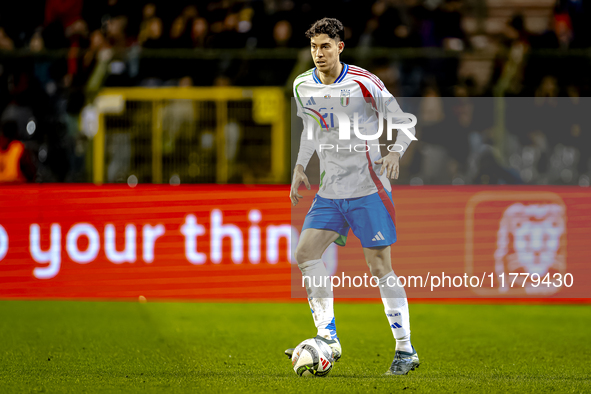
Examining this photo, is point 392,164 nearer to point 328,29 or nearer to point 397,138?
point 397,138

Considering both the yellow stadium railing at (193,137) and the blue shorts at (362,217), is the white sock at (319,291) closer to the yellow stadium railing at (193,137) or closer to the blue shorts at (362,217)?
the blue shorts at (362,217)

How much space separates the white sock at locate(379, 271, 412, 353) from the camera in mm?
5059

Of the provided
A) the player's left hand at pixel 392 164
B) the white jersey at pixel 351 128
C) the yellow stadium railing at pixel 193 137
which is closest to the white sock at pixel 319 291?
the white jersey at pixel 351 128

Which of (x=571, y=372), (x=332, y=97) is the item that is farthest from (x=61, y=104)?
(x=571, y=372)

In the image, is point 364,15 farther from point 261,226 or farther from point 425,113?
point 261,226

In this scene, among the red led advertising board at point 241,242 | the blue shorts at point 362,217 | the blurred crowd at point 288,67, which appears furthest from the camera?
the blurred crowd at point 288,67

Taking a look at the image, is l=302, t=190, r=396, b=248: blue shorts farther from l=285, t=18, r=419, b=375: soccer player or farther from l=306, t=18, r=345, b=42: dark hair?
l=306, t=18, r=345, b=42: dark hair

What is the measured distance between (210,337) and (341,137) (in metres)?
2.39

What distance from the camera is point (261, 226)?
8898 millimetres

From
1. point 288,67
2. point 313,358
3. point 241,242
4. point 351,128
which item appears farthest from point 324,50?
point 288,67

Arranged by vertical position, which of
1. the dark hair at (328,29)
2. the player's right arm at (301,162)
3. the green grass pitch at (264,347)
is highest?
the dark hair at (328,29)

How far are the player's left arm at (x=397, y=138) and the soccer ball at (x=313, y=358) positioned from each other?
1.11 m

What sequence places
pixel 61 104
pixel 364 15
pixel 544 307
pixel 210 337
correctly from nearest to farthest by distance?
pixel 210 337 → pixel 544 307 → pixel 61 104 → pixel 364 15

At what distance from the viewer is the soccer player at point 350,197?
506 cm
